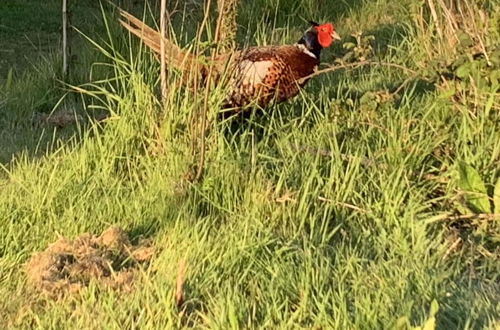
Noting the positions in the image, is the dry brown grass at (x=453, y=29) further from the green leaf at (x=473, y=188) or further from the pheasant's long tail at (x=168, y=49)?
the pheasant's long tail at (x=168, y=49)

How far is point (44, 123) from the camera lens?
4602 millimetres

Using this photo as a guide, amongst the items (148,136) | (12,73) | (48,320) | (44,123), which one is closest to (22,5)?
(12,73)

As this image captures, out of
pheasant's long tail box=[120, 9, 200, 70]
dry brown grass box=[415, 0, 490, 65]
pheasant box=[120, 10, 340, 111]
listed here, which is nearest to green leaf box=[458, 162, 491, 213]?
dry brown grass box=[415, 0, 490, 65]

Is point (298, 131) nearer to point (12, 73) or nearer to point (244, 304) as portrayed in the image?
point (244, 304)

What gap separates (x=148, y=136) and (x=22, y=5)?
170 inches

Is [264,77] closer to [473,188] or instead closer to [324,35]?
[324,35]

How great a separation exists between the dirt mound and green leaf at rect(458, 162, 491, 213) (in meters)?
1.24

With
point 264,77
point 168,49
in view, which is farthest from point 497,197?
point 168,49

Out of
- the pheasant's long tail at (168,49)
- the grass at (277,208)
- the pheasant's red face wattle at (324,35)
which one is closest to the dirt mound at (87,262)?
the grass at (277,208)

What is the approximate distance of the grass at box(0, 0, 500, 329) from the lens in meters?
2.62

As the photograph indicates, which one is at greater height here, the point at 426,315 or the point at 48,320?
A: the point at 426,315

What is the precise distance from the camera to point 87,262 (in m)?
2.92

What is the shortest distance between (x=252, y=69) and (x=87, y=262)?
1550mm

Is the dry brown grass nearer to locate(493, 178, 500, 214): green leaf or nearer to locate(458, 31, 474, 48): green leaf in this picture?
locate(458, 31, 474, 48): green leaf
